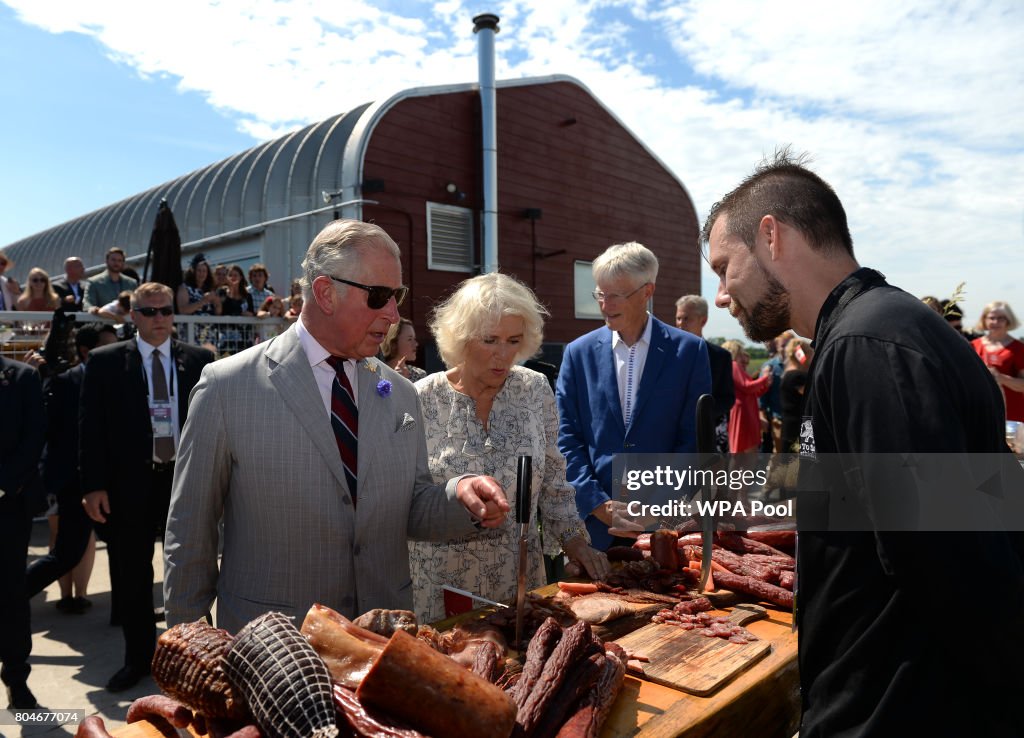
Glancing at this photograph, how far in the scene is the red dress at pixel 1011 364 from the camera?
738 cm

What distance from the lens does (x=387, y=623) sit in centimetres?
169

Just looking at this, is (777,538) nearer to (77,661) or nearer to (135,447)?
(135,447)

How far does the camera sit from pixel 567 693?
158cm

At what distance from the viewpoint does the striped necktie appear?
97.0 inches

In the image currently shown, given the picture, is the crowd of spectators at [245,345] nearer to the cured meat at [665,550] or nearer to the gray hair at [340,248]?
the cured meat at [665,550]

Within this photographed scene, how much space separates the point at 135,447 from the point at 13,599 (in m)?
1.21

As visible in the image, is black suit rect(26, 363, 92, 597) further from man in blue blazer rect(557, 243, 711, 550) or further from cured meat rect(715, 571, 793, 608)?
cured meat rect(715, 571, 793, 608)

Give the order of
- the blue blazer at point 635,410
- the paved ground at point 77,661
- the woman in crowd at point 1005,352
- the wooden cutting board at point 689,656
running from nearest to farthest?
1. the wooden cutting board at point 689,656
2. the blue blazer at point 635,410
3. the paved ground at point 77,661
4. the woman in crowd at point 1005,352

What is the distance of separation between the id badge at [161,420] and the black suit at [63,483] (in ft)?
2.52

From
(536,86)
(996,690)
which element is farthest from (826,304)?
(536,86)

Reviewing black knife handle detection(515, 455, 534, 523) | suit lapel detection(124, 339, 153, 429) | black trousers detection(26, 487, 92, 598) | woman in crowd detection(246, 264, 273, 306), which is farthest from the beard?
woman in crowd detection(246, 264, 273, 306)

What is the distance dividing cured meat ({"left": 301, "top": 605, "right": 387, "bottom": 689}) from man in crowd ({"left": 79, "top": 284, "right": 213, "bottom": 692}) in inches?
161

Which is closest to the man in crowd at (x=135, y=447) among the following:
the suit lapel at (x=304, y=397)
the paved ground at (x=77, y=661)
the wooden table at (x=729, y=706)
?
the paved ground at (x=77, y=661)

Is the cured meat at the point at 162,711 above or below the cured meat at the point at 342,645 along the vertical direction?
below
